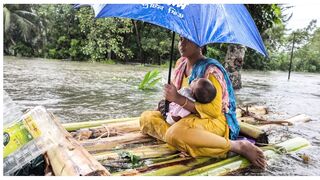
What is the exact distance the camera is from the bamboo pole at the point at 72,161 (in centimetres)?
218

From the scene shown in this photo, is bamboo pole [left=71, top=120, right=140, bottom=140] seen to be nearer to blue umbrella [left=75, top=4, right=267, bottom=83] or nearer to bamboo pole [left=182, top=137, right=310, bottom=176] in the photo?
bamboo pole [left=182, top=137, right=310, bottom=176]

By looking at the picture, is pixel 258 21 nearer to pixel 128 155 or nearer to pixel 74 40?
pixel 128 155

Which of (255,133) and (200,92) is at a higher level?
(200,92)

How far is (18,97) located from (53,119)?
12.8 ft

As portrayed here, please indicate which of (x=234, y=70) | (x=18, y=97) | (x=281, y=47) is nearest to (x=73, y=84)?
(x=18, y=97)

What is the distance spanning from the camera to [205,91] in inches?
101

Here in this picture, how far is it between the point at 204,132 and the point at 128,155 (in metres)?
0.58

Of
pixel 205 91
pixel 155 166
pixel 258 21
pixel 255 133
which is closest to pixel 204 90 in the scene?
pixel 205 91

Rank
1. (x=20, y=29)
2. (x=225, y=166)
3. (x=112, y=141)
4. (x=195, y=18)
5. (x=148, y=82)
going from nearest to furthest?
1. (x=195, y=18)
2. (x=225, y=166)
3. (x=112, y=141)
4. (x=148, y=82)
5. (x=20, y=29)

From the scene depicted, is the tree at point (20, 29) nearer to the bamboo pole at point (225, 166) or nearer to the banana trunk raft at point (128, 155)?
the banana trunk raft at point (128, 155)

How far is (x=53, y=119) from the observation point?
2691 millimetres

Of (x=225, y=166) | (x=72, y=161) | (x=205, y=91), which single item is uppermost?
(x=205, y=91)

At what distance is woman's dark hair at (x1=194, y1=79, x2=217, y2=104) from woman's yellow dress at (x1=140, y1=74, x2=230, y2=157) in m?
0.06

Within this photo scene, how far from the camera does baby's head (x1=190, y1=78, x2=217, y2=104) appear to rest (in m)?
2.58
